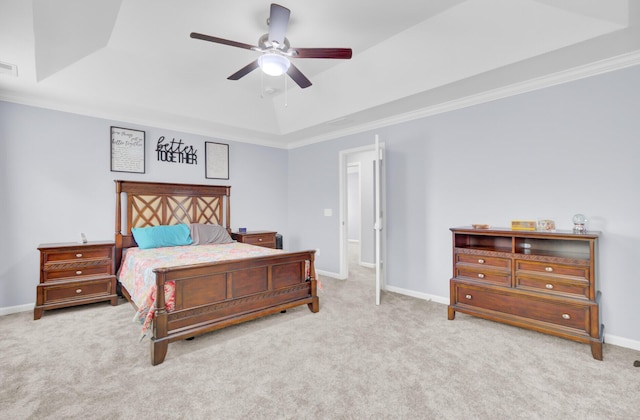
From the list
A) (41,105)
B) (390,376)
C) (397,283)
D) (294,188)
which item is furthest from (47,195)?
(397,283)

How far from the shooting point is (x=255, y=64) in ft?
8.79

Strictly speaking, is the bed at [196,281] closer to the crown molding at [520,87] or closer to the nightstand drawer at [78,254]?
the nightstand drawer at [78,254]

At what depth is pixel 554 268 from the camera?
277 cm

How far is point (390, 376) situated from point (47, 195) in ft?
14.8

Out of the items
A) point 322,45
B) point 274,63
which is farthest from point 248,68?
point 322,45

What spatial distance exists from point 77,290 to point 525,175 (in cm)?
531

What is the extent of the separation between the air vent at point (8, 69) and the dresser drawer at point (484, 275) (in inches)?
196

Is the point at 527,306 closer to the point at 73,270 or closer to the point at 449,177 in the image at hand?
the point at 449,177

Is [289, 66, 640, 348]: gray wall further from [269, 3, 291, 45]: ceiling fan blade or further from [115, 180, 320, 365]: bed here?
[269, 3, 291, 45]: ceiling fan blade

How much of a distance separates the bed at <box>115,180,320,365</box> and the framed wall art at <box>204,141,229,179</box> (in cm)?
50

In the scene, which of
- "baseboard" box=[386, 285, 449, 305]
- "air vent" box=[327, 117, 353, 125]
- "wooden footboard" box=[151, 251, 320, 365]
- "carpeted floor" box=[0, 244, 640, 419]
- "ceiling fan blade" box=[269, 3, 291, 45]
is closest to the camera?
"carpeted floor" box=[0, 244, 640, 419]

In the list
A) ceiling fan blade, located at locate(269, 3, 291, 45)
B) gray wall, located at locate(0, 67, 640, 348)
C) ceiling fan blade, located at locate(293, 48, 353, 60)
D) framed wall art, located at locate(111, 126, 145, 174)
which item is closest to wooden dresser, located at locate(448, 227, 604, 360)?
gray wall, located at locate(0, 67, 640, 348)

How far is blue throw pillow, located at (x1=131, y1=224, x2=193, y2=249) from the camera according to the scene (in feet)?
13.7

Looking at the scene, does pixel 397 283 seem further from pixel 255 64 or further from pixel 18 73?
pixel 18 73
